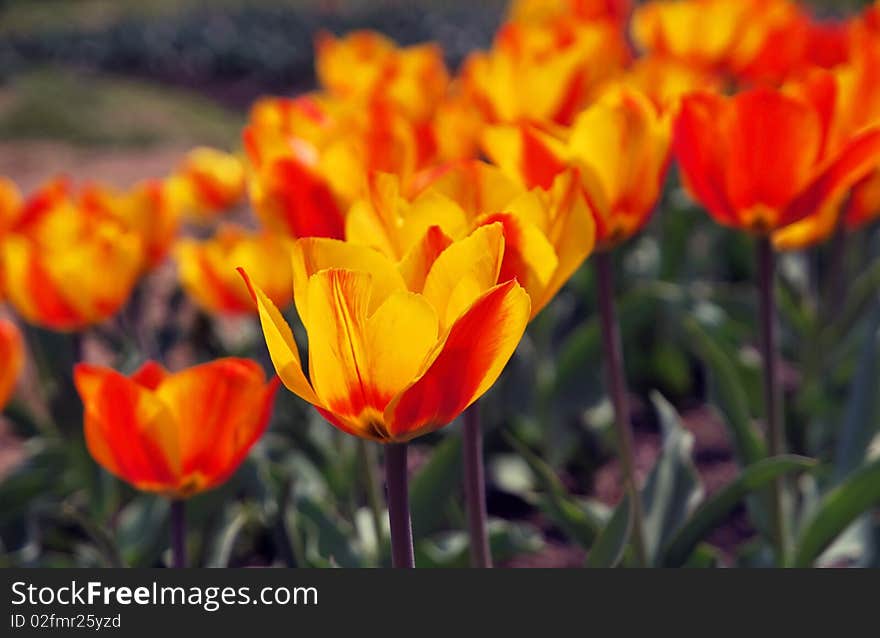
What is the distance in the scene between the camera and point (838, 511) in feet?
4.56

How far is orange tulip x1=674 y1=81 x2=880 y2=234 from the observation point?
1.19 m

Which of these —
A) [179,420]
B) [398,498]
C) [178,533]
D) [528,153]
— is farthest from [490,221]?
→ [178,533]

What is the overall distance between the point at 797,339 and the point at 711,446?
296 mm

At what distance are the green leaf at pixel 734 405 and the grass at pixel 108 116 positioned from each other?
20.2ft

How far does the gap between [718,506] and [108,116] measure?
7.54m

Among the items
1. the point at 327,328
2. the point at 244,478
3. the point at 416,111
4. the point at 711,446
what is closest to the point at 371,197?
the point at 327,328

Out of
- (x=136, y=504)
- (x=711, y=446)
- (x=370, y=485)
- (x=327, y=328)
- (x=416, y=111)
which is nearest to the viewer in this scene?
(x=327, y=328)

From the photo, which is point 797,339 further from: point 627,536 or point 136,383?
point 136,383

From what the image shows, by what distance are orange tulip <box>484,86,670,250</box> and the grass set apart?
6.38 metres

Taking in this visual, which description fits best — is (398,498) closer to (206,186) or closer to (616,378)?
(616,378)

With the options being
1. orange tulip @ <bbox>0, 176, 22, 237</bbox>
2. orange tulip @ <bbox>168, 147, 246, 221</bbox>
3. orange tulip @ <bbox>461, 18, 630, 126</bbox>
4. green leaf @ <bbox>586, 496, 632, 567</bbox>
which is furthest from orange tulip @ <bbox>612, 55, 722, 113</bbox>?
orange tulip @ <bbox>168, 147, 246, 221</bbox>

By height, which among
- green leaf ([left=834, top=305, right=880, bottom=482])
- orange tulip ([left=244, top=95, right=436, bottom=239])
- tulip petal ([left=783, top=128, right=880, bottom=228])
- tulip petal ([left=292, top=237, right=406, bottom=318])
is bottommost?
tulip petal ([left=292, top=237, right=406, bottom=318])

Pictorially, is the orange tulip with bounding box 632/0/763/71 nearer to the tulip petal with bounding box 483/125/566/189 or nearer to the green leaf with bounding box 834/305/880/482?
the green leaf with bounding box 834/305/880/482

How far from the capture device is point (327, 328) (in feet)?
2.61
